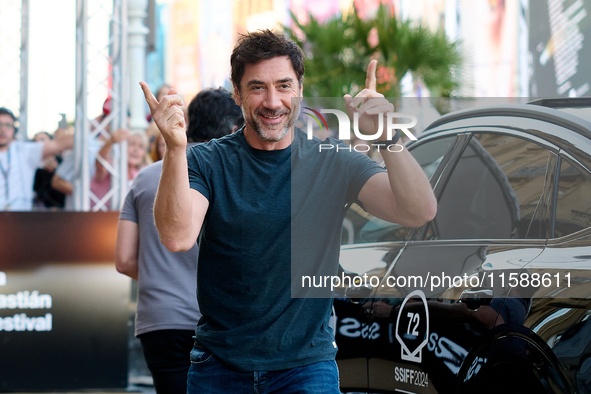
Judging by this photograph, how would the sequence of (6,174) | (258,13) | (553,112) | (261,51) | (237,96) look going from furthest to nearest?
(258,13) < (6,174) < (553,112) < (237,96) < (261,51)

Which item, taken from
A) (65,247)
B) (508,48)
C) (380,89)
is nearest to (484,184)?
(65,247)

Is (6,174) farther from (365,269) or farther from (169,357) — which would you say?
(365,269)

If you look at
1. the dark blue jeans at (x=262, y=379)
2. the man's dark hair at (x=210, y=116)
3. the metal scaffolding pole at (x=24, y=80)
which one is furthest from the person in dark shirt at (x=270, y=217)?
the metal scaffolding pole at (x=24, y=80)

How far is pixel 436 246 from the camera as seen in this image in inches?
116

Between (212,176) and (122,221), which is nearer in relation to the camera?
(212,176)

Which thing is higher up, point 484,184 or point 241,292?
point 484,184

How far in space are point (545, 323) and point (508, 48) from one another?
20.3 meters

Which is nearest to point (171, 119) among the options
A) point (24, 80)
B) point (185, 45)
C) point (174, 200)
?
point (174, 200)

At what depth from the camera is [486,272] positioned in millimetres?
2578

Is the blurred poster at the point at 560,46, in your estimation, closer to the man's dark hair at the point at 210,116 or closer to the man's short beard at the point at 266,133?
the man's dark hair at the point at 210,116

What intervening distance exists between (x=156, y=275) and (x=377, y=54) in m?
7.74

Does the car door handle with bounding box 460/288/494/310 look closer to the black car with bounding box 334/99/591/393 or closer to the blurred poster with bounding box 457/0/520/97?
the black car with bounding box 334/99/591/393

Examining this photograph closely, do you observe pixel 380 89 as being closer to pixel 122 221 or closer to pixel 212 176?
pixel 122 221

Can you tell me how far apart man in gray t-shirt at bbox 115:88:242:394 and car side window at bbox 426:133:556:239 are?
110 centimetres
